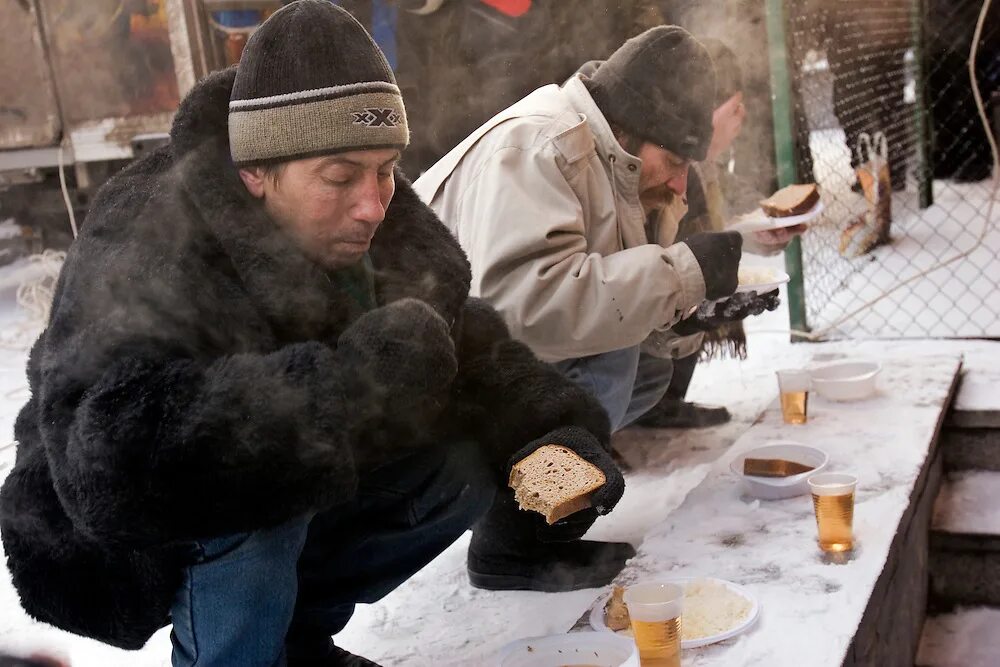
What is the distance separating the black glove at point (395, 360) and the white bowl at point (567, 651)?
1.59 ft

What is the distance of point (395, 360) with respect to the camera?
166 cm

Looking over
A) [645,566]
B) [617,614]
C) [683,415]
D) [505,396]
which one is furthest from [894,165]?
[617,614]

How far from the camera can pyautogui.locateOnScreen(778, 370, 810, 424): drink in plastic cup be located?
311cm

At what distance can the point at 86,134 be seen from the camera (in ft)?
11.7

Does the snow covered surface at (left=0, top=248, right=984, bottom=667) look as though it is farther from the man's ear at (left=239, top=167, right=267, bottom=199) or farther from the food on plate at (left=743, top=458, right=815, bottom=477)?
the man's ear at (left=239, top=167, right=267, bottom=199)

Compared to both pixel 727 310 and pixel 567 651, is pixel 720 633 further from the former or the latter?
pixel 727 310

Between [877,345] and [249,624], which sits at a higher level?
[249,624]

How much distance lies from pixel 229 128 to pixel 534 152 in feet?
3.34

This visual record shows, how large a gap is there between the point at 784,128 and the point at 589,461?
9.40 feet

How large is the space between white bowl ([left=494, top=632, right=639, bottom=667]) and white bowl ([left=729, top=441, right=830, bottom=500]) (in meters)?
0.97

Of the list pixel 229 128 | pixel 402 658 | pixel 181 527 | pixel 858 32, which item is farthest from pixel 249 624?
pixel 858 32

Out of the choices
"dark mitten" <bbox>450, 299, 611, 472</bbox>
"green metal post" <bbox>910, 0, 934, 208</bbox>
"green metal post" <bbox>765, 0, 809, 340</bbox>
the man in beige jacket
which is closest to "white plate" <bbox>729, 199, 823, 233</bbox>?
the man in beige jacket

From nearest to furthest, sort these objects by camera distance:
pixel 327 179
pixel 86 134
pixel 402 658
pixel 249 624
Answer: pixel 249 624 → pixel 327 179 → pixel 402 658 → pixel 86 134

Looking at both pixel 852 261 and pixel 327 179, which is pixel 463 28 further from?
pixel 852 261
